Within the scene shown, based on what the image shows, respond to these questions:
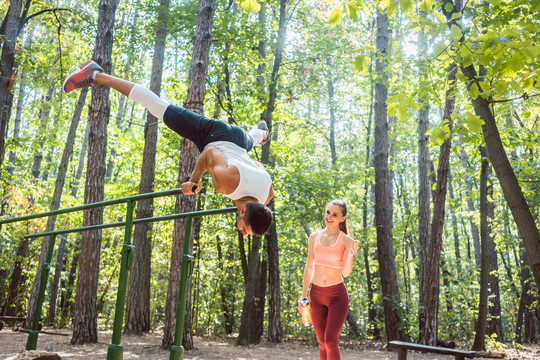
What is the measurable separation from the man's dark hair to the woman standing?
1.00 meters

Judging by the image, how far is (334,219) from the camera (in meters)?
4.28

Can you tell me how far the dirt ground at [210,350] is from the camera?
6883 mm

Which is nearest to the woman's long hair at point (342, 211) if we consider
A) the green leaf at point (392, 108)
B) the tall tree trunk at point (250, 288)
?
the green leaf at point (392, 108)

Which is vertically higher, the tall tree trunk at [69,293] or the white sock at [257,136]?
the white sock at [257,136]

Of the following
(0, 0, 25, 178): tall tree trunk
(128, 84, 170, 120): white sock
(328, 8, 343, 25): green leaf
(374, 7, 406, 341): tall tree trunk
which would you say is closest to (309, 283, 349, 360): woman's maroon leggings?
(128, 84, 170, 120): white sock

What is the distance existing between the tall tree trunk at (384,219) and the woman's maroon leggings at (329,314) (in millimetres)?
5801

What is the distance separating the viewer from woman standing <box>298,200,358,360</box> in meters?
3.96

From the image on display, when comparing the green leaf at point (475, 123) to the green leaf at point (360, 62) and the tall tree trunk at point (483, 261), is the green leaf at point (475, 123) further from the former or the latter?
the tall tree trunk at point (483, 261)

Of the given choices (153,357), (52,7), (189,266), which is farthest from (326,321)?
(52,7)

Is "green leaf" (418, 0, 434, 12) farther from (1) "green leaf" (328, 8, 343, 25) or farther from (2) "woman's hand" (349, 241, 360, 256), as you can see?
(2) "woman's hand" (349, 241, 360, 256)

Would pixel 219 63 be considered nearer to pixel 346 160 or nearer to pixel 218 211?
pixel 346 160

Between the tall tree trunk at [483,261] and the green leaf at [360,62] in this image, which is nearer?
the green leaf at [360,62]

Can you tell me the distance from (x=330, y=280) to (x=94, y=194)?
4905mm

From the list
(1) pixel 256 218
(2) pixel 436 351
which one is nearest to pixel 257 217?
(1) pixel 256 218
